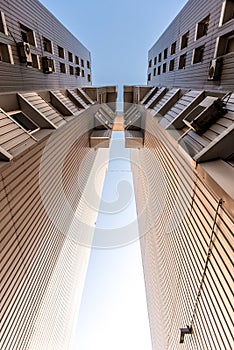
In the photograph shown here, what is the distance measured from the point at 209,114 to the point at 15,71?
290 inches

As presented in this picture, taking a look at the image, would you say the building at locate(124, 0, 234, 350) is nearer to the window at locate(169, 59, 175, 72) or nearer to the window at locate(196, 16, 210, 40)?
the window at locate(196, 16, 210, 40)

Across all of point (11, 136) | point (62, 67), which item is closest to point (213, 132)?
point (11, 136)

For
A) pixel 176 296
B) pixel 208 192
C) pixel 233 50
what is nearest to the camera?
pixel 208 192

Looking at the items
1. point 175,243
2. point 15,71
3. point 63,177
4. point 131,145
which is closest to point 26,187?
point 63,177

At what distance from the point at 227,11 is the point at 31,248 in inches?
350

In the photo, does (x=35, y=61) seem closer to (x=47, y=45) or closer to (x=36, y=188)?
(x=47, y=45)

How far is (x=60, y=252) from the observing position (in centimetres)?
694

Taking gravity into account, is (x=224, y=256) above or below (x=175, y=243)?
above

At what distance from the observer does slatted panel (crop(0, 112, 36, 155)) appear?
3598 millimetres

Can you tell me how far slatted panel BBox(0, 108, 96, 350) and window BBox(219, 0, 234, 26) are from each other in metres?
6.28

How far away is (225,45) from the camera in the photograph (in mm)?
5996

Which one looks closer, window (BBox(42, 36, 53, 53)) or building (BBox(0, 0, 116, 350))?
building (BBox(0, 0, 116, 350))

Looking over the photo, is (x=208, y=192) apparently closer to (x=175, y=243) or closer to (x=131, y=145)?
(x=175, y=243)

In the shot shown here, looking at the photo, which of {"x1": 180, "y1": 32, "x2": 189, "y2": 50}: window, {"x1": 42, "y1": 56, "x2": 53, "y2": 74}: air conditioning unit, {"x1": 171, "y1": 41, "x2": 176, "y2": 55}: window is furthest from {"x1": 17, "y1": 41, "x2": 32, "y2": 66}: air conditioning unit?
{"x1": 171, "y1": 41, "x2": 176, "y2": 55}: window
